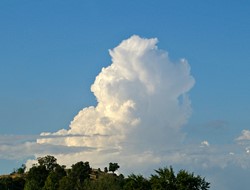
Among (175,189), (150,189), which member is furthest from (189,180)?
(150,189)

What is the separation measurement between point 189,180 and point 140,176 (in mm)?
20113

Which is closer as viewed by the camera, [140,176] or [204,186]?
[204,186]

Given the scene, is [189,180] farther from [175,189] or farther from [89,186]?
[89,186]

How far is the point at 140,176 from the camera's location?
579 ft

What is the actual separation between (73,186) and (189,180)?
51.7 meters

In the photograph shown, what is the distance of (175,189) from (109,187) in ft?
72.8

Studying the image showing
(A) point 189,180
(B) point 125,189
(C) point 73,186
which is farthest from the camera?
(C) point 73,186

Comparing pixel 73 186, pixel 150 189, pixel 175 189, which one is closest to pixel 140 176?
pixel 150 189

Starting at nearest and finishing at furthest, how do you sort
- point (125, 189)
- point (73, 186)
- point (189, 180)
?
1. point (189, 180)
2. point (125, 189)
3. point (73, 186)

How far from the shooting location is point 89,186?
588 ft

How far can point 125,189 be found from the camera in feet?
566

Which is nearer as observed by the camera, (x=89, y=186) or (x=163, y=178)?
(x=163, y=178)


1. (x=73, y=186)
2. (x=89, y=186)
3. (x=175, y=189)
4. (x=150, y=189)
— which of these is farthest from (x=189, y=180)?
(x=73, y=186)

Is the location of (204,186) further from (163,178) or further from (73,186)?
(73,186)
